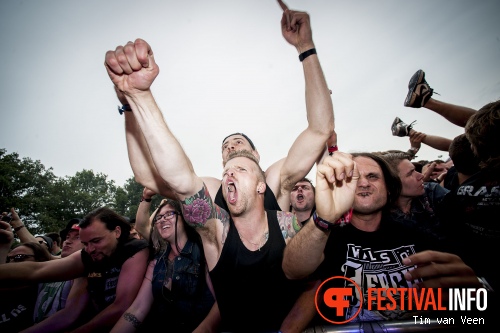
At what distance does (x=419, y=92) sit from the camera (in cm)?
342

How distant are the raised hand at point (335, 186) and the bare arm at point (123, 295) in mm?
2655

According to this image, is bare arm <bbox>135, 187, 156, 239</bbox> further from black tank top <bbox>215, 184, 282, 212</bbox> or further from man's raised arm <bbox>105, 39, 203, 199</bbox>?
man's raised arm <bbox>105, 39, 203, 199</bbox>

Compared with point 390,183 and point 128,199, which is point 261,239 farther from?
point 128,199

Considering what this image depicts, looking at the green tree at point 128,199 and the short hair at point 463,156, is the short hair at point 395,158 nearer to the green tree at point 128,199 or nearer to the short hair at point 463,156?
the short hair at point 463,156

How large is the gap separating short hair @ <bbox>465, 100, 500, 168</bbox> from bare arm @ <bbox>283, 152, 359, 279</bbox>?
1.62 m

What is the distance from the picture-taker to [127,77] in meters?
→ 1.55

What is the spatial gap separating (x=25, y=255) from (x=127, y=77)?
4.44m

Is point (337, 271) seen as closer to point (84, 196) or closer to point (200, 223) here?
point (200, 223)

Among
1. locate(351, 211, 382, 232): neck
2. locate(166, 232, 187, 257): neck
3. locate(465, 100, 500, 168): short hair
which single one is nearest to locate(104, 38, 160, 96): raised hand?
locate(166, 232, 187, 257): neck

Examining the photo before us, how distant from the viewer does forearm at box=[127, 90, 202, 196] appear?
153 centimetres

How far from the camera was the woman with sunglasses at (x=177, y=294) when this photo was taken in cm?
254

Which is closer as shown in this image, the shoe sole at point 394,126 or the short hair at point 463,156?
the short hair at point 463,156

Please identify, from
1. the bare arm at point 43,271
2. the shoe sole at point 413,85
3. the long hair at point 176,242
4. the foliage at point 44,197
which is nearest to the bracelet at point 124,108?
the long hair at point 176,242

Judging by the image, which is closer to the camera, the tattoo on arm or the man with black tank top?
the man with black tank top
